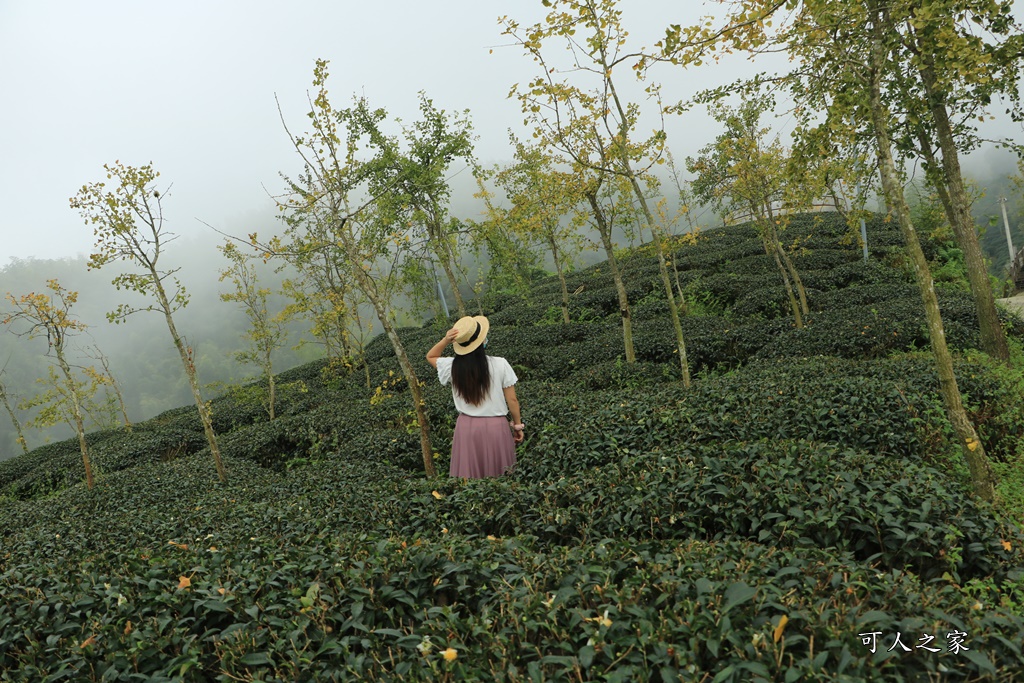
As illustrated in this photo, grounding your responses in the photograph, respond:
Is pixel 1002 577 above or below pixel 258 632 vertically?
below

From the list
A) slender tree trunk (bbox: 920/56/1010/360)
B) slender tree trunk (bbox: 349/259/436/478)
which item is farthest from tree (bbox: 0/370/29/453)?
slender tree trunk (bbox: 920/56/1010/360)

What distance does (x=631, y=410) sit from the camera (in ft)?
21.5

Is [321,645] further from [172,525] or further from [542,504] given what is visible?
[172,525]

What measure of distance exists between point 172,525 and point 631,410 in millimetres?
4713

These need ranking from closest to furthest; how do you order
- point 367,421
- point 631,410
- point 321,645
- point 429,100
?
point 321,645 → point 631,410 → point 367,421 → point 429,100

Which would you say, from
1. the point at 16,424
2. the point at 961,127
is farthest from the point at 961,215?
the point at 16,424

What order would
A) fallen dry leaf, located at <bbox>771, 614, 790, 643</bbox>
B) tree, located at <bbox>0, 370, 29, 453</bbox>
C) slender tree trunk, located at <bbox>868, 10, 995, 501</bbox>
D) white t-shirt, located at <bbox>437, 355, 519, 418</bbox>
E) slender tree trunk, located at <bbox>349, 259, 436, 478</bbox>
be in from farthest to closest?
1. tree, located at <bbox>0, 370, 29, 453</bbox>
2. slender tree trunk, located at <bbox>349, 259, 436, 478</bbox>
3. white t-shirt, located at <bbox>437, 355, 519, 418</bbox>
4. slender tree trunk, located at <bbox>868, 10, 995, 501</bbox>
5. fallen dry leaf, located at <bbox>771, 614, 790, 643</bbox>

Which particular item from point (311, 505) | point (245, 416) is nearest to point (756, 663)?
point (311, 505)

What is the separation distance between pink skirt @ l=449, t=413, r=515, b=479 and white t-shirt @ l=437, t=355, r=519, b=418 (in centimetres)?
9

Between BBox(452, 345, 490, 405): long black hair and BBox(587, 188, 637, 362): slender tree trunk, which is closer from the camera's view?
BBox(452, 345, 490, 405): long black hair

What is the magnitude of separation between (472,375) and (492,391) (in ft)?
0.88

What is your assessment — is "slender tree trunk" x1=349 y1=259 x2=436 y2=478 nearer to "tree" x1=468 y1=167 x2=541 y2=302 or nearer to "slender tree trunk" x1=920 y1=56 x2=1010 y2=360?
"slender tree trunk" x1=920 y1=56 x2=1010 y2=360

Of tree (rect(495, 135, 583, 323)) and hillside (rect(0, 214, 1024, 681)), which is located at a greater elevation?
tree (rect(495, 135, 583, 323))

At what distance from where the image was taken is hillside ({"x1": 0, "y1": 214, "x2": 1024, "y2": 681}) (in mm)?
2398
